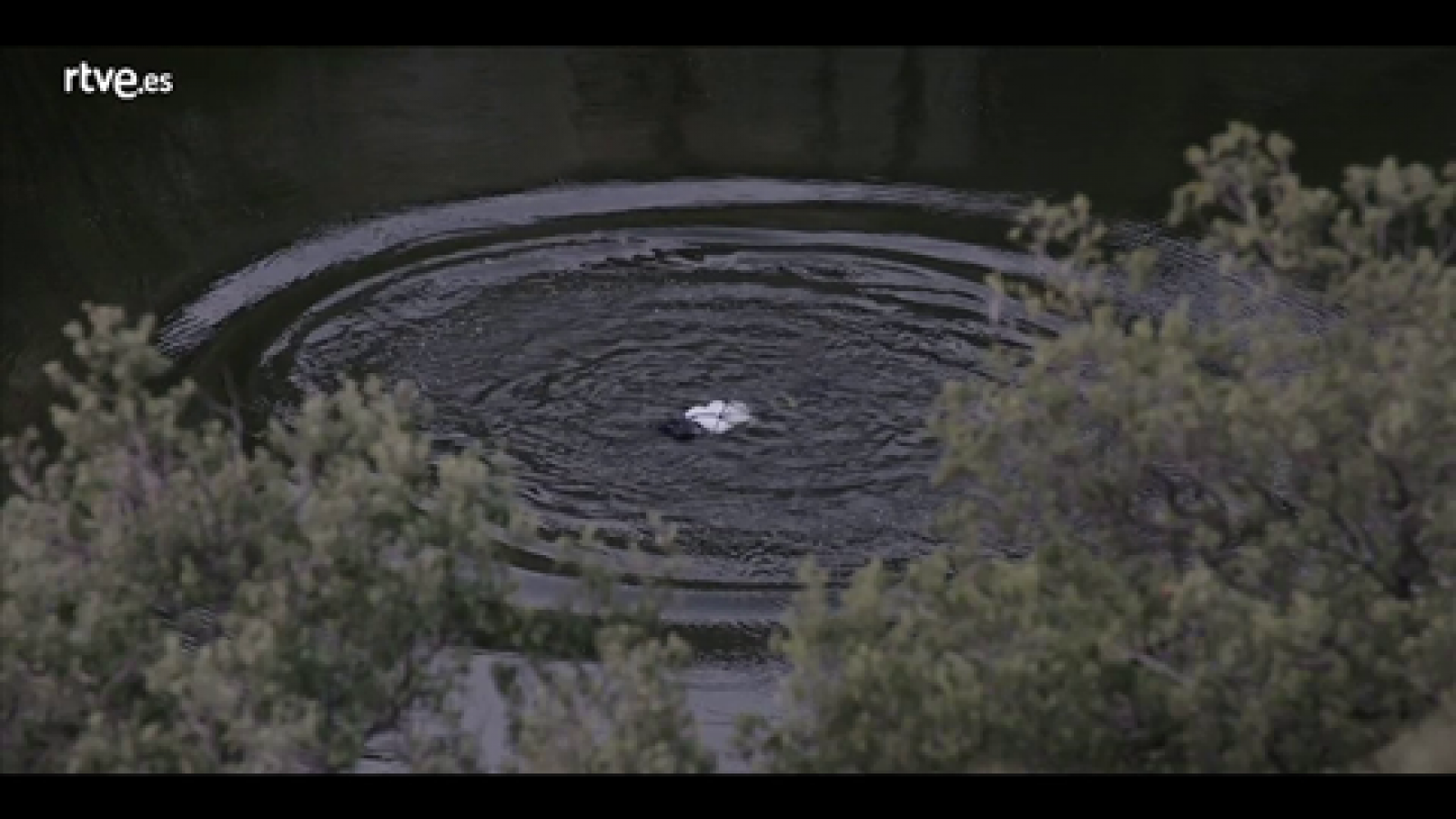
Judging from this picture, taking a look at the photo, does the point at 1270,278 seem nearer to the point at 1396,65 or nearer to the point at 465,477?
the point at 465,477

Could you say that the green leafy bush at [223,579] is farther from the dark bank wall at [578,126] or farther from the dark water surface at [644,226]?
the dark bank wall at [578,126]

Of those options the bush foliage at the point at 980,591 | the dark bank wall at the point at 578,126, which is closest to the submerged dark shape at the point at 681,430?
the dark bank wall at the point at 578,126

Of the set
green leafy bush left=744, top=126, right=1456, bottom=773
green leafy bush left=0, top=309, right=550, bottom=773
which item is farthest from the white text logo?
green leafy bush left=744, top=126, right=1456, bottom=773

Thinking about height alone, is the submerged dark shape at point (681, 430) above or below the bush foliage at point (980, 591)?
above

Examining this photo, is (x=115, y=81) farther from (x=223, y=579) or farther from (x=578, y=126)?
(x=223, y=579)

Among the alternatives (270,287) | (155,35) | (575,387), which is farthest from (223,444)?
(155,35)

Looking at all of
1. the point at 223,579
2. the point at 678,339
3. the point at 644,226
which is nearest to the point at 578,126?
the point at 644,226
